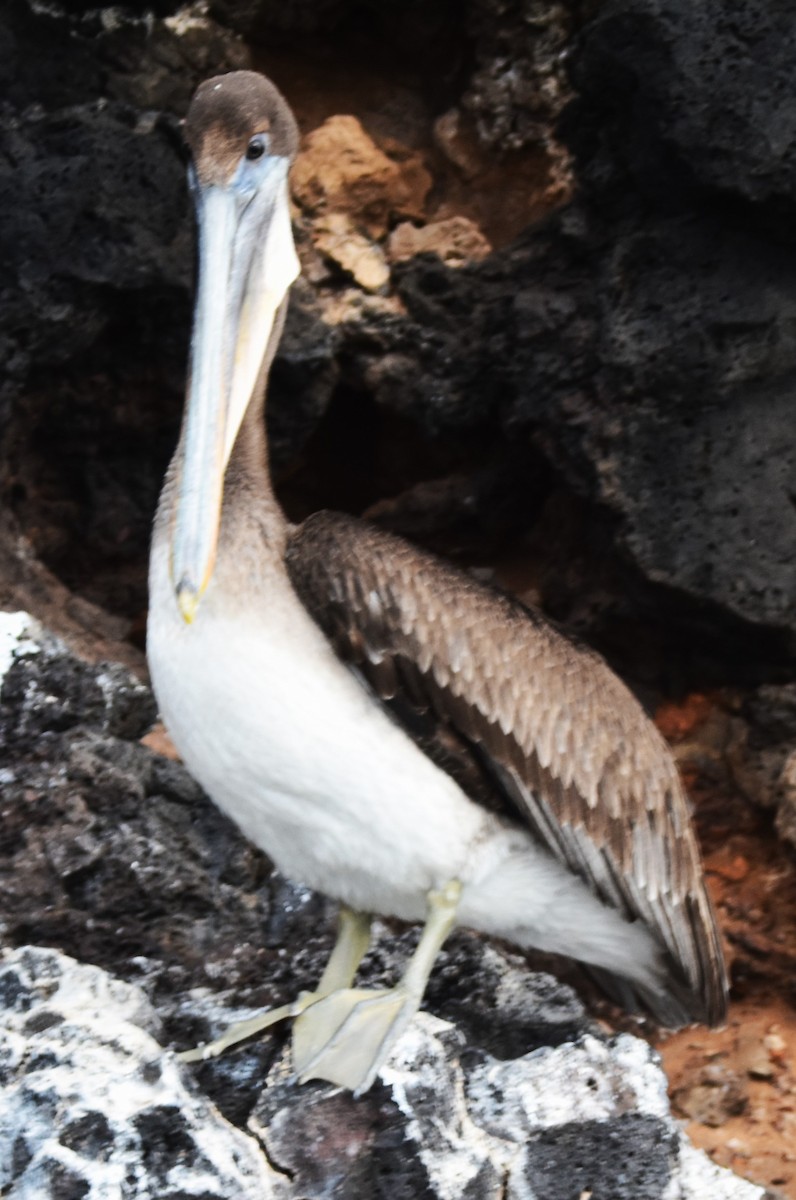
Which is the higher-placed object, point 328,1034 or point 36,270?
point 36,270

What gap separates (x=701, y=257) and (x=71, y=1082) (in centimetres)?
227

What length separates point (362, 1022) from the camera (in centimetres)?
209

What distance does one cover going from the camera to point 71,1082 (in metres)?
1.83

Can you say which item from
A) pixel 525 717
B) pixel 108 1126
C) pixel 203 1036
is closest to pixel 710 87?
pixel 525 717

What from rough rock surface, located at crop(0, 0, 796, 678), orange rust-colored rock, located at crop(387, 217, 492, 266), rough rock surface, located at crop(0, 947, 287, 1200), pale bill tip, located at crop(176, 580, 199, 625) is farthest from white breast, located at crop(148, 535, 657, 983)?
orange rust-colored rock, located at crop(387, 217, 492, 266)

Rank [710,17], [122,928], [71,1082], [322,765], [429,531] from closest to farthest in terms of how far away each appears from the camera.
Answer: [71,1082]
[322,765]
[122,928]
[710,17]
[429,531]

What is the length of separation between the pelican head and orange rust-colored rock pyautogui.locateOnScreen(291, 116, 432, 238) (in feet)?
4.56

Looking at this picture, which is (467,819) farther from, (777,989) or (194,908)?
(777,989)

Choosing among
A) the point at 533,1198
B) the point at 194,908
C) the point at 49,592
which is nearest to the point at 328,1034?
the point at 533,1198

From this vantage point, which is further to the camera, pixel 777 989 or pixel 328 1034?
pixel 777 989

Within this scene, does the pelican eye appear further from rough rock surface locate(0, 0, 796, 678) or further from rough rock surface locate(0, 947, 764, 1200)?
rough rock surface locate(0, 947, 764, 1200)

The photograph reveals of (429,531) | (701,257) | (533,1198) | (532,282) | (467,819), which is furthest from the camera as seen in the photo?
(429,531)

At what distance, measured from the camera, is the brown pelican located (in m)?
2.11

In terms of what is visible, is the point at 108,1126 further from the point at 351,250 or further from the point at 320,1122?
the point at 351,250
